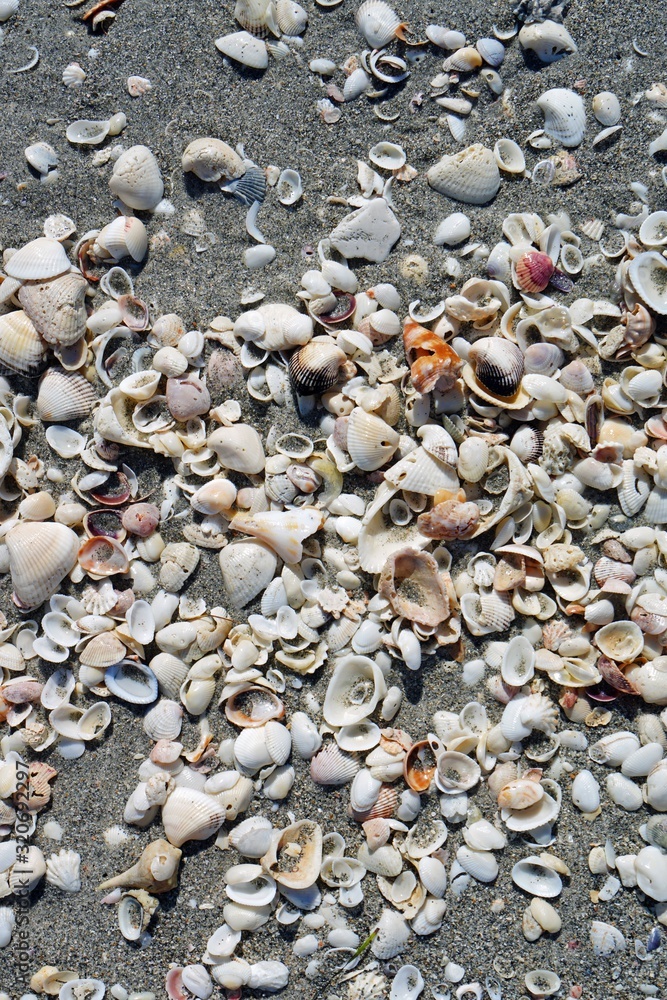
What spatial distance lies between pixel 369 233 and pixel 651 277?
1.13 m

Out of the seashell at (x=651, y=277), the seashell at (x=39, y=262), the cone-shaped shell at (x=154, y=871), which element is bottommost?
the cone-shaped shell at (x=154, y=871)

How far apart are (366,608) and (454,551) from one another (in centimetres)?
41

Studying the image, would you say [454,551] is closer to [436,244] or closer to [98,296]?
[436,244]

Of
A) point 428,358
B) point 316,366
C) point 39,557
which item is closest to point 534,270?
point 428,358

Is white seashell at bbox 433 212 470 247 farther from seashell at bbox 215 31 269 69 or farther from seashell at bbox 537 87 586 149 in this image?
seashell at bbox 215 31 269 69

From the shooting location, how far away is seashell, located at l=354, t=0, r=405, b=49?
2.89 m

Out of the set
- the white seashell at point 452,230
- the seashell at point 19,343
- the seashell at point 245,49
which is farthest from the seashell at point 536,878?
the seashell at point 245,49

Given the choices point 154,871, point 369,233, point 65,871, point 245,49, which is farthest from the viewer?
A: point 245,49

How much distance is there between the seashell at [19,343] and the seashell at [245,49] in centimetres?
140

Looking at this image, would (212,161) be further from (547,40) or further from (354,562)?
(354,562)

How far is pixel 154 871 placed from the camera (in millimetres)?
2545

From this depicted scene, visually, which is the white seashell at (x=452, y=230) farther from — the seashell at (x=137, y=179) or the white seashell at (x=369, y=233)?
the seashell at (x=137, y=179)

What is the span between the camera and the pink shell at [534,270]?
9.02 ft

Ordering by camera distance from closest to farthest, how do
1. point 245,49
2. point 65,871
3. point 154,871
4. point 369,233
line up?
1. point 154,871
2. point 65,871
3. point 369,233
4. point 245,49
